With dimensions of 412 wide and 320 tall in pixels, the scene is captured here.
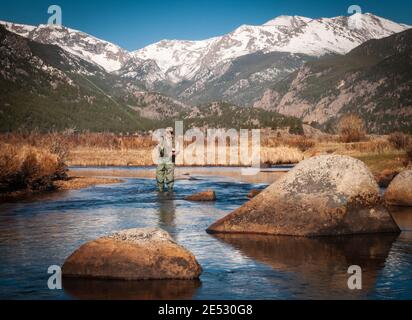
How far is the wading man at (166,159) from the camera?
35.1 meters

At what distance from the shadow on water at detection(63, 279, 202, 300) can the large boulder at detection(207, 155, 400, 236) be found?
712 cm

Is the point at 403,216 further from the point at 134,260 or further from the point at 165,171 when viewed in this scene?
the point at 165,171

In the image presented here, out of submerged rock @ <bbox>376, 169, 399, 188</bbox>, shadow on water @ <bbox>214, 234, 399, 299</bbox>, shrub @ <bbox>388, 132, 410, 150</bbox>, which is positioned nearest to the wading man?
submerged rock @ <bbox>376, 169, 399, 188</bbox>

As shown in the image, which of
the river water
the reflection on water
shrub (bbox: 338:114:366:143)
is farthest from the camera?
shrub (bbox: 338:114:366:143)

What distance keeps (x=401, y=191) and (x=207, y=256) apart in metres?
15.6

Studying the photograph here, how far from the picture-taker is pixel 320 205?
68.1 feet

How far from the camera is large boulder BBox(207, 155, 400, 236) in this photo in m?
20.9

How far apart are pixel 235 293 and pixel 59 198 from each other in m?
22.7

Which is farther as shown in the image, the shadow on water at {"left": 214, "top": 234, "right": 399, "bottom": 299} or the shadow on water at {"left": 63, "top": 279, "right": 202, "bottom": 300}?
the shadow on water at {"left": 214, "top": 234, "right": 399, "bottom": 299}

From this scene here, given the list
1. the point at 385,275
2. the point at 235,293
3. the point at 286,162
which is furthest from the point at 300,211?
the point at 286,162

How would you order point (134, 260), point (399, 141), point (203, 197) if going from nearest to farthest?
point (134, 260), point (203, 197), point (399, 141)

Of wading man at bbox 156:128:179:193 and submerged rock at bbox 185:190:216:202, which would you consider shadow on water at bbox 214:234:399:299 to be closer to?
submerged rock at bbox 185:190:216:202

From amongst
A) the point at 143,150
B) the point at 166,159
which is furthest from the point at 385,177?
the point at 143,150

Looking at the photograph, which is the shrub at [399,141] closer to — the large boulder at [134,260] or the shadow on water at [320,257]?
the shadow on water at [320,257]
